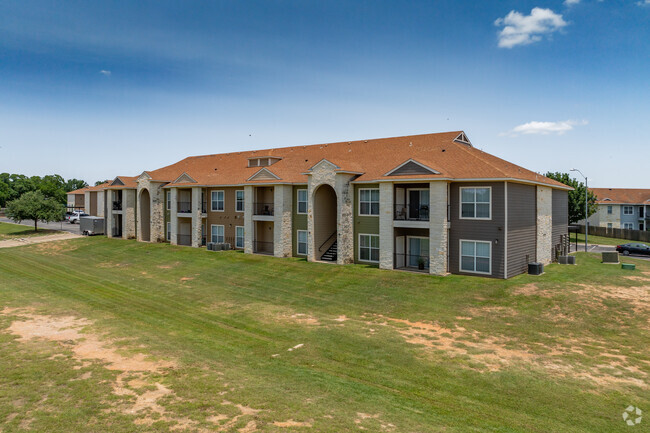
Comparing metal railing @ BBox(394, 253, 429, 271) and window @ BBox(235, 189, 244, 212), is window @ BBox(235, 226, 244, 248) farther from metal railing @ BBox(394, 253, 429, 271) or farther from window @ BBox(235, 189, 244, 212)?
metal railing @ BBox(394, 253, 429, 271)

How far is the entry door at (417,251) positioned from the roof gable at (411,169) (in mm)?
5299

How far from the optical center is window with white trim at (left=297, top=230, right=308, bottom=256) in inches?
1448

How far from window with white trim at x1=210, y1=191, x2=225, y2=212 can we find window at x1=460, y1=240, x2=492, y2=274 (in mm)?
26250

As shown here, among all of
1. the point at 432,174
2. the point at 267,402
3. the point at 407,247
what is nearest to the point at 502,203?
the point at 432,174

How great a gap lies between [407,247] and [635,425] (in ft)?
68.8

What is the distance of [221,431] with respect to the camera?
943cm

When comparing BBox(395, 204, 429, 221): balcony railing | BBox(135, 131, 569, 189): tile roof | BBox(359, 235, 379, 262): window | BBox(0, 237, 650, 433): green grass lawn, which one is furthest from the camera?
BBox(359, 235, 379, 262): window

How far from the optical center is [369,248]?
3253 cm

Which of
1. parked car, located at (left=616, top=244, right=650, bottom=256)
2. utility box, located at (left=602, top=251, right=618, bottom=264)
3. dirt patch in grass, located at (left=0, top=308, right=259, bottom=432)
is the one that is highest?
utility box, located at (left=602, top=251, right=618, bottom=264)

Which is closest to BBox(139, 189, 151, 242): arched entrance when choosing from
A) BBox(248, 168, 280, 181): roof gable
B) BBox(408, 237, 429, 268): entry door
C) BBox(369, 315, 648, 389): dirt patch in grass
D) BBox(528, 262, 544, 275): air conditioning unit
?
BBox(248, 168, 280, 181): roof gable

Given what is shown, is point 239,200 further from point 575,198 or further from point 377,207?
point 575,198

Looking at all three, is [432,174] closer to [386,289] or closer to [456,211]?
[456,211]

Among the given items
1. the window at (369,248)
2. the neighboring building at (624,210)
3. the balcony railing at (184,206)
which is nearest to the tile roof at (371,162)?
the balcony railing at (184,206)

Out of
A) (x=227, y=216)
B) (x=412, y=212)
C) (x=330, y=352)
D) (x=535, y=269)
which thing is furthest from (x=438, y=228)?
(x=227, y=216)
